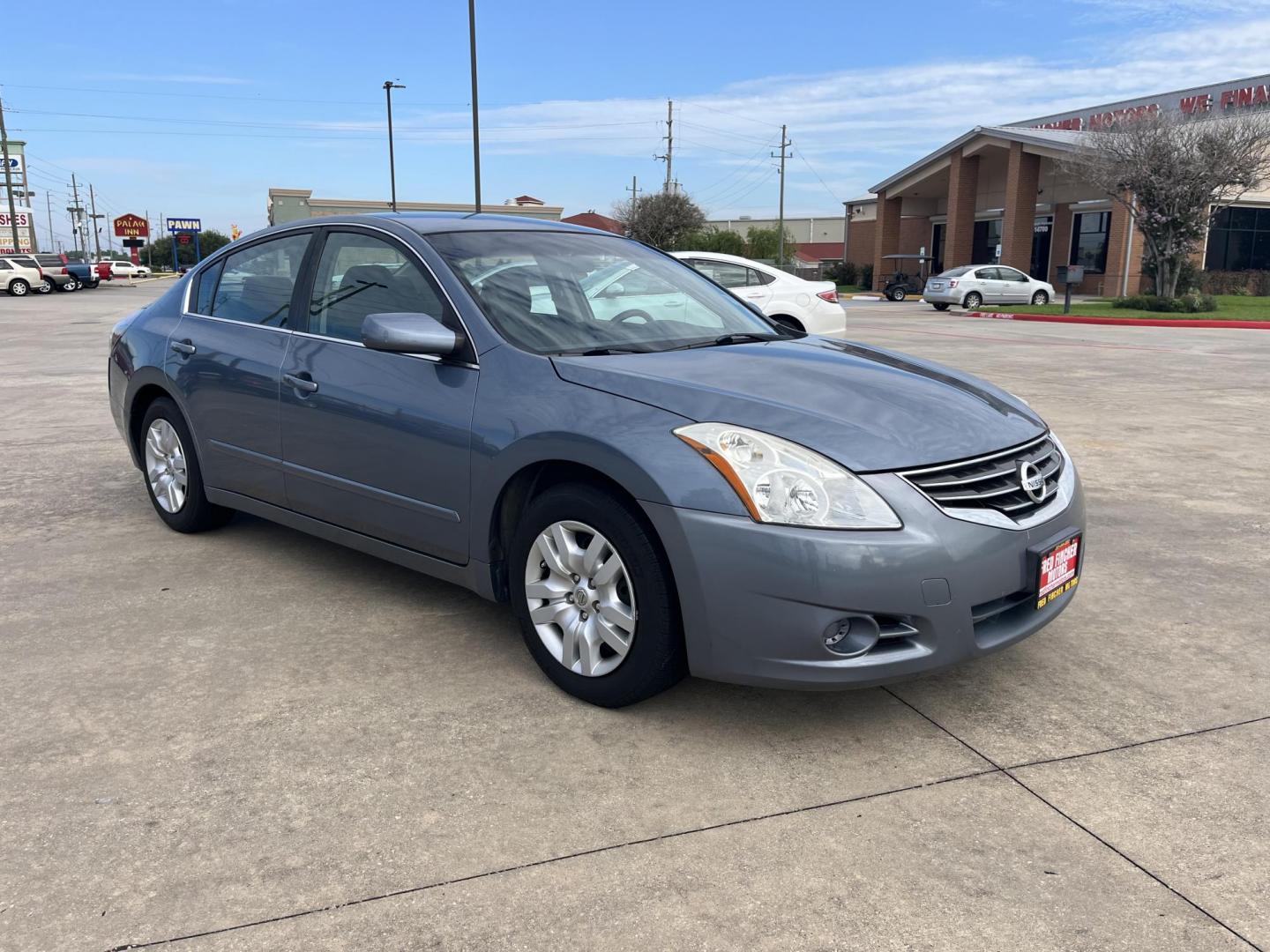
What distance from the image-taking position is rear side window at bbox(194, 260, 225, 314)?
5152mm

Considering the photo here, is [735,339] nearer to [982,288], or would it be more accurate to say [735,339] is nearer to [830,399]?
[830,399]

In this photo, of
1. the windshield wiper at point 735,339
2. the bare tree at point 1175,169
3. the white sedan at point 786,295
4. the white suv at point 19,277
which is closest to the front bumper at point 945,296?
the bare tree at point 1175,169

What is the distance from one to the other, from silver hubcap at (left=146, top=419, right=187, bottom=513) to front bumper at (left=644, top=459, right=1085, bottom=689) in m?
3.15

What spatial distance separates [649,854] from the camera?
2631mm

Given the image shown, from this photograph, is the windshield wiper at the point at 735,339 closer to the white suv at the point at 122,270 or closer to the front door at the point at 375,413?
the front door at the point at 375,413

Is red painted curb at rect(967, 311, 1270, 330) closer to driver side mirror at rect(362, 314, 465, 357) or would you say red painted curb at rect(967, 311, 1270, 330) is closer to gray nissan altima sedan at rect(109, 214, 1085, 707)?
gray nissan altima sedan at rect(109, 214, 1085, 707)

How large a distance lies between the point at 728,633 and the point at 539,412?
37.7 inches

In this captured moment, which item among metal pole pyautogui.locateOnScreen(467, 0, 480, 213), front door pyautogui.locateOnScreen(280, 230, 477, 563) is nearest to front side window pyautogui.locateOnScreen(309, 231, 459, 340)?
front door pyautogui.locateOnScreen(280, 230, 477, 563)

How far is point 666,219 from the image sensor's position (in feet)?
183

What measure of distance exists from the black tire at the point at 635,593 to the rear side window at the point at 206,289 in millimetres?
2565

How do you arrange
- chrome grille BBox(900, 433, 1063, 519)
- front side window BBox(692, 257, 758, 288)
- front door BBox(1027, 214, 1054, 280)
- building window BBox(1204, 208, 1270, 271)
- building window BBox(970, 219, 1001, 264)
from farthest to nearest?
building window BBox(970, 219, 1001, 264) < front door BBox(1027, 214, 1054, 280) < building window BBox(1204, 208, 1270, 271) < front side window BBox(692, 257, 758, 288) < chrome grille BBox(900, 433, 1063, 519)

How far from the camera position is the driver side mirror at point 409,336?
3627 millimetres

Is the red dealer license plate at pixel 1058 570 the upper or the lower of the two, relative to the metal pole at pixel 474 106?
lower

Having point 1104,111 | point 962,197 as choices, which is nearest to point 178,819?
point 962,197
